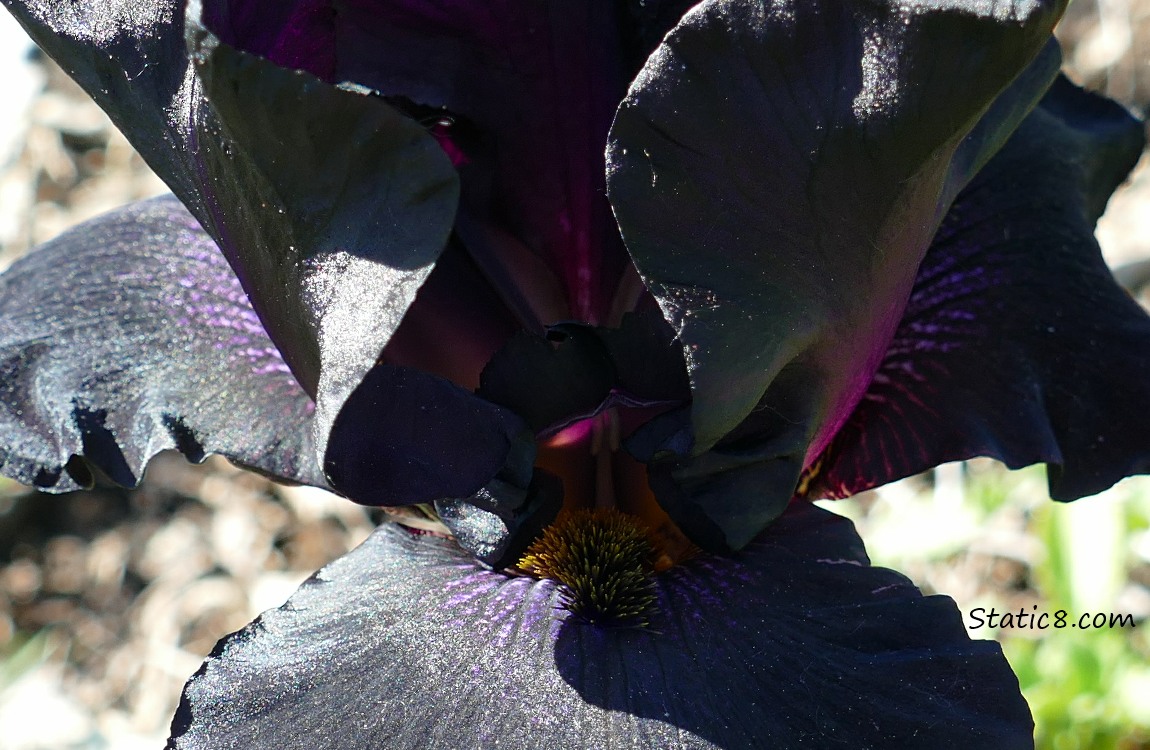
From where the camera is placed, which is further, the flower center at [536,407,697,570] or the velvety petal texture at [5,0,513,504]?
the flower center at [536,407,697,570]

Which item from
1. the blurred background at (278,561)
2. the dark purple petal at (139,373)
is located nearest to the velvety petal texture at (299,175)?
the dark purple petal at (139,373)

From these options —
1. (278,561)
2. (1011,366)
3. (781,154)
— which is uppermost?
(1011,366)

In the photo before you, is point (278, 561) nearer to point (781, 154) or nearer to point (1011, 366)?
point (1011, 366)

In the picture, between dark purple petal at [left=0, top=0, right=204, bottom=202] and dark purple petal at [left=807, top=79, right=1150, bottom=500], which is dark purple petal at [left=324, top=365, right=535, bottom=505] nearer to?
dark purple petal at [left=0, top=0, right=204, bottom=202]

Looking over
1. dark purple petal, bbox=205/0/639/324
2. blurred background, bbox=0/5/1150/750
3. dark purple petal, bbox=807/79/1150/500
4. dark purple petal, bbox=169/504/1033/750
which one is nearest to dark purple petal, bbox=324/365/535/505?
dark purple petal, bbox=169/504/1033/750

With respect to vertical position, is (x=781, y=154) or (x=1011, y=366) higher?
(x=1011, y=366)

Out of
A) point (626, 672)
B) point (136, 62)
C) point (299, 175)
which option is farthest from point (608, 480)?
point (136, 62)
